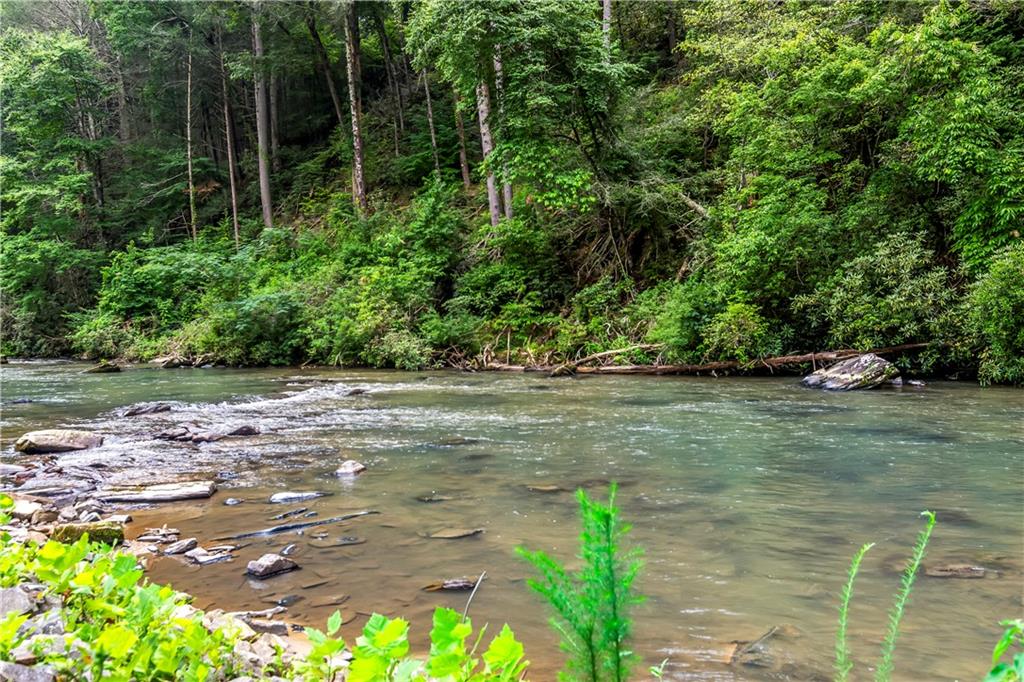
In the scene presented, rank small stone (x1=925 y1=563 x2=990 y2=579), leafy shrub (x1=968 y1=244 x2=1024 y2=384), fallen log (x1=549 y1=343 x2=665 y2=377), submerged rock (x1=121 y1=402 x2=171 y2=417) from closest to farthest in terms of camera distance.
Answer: small stone (x1=925 y1=563 x2=990 y2=579) → leafy shrub (x1=968 y1=244 x2=1024 y2=384) → submerged rock (x1=121 y1=402 x2=171 y2=417) → fallen log (x1=549 y1=343 x2=665 y2=377)

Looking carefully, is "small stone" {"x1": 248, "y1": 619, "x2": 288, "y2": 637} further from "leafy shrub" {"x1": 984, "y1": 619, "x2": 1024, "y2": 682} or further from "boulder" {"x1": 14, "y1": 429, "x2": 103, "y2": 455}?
"boulder" {"x1": 14, "y1": 429, "x2": 103, "y2": 455}

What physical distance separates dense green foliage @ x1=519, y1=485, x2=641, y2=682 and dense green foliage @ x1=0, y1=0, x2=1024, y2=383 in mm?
12541

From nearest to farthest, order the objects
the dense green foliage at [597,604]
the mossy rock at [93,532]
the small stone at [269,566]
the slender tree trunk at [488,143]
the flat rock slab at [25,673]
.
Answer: the dense green foliage at [597,604] < the flat rock slab at [25,673] < the small stone at [269,566] < the mossy rock at [93,532] < the slender tree trunk at [488,143]

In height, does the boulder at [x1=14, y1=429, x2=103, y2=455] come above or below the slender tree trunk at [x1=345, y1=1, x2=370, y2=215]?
below

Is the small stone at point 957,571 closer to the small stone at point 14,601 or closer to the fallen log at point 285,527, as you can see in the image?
the fallen log at point 285,527

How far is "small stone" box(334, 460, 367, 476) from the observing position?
697 cm

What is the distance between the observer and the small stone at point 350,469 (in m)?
6.97

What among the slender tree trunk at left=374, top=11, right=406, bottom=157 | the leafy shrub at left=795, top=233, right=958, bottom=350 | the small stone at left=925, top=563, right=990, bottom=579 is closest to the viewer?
the small stone at left=925, top=563, right=990, bottom=579

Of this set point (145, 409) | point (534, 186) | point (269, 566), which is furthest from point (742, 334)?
→ point (269, 566)

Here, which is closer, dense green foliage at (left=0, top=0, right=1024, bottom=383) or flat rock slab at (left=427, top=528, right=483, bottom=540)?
flat rock slab at (left=427, top=528, right=483, bottom=540)

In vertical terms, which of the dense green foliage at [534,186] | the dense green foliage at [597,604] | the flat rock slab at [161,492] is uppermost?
the dense green foliage at [534,186]

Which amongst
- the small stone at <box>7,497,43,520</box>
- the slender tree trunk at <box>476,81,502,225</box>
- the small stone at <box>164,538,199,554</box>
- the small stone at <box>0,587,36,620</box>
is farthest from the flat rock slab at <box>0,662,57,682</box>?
the slender tree trunk at <box>476,81,502,225</box>

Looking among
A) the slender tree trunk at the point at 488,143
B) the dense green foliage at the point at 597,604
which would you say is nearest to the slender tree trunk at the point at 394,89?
the slender tree trunk at the point at 488,143

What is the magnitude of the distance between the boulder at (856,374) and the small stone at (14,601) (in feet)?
40.9
